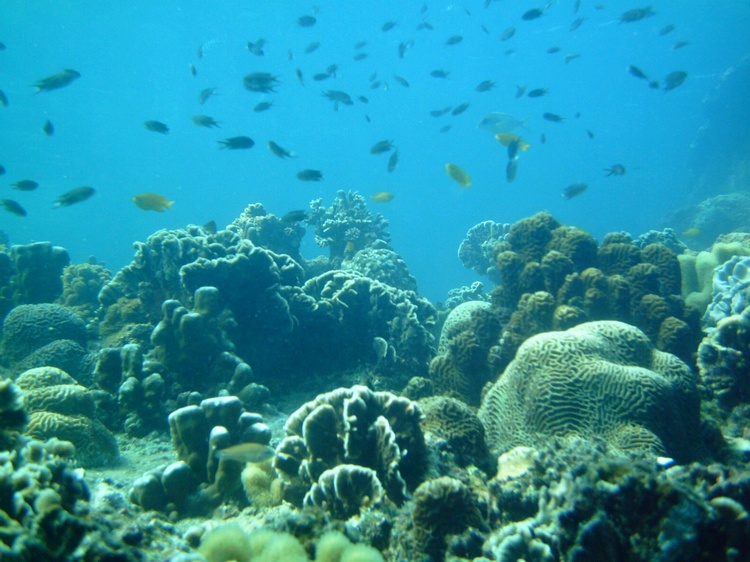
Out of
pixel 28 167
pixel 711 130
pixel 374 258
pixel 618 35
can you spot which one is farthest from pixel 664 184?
pixel 28 167

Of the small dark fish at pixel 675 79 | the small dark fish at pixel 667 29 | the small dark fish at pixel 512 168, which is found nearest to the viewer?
the small dark fish at pixel 512 168

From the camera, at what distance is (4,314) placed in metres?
10.5

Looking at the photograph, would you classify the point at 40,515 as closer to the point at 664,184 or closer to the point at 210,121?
the point at 210,121

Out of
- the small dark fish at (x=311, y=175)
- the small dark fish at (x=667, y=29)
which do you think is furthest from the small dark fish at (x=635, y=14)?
the small dark fish at (x=311, y=175)

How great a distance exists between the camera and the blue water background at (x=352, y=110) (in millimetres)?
57781

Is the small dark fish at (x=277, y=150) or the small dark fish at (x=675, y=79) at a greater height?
the small dark fish at (x=675, y=79)

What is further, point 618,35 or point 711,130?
point 618,35

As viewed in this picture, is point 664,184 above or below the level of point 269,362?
above

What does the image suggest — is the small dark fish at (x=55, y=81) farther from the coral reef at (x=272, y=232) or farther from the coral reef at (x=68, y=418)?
the coral reef at (x=68, y=418)

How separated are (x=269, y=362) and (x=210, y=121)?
23.5ft

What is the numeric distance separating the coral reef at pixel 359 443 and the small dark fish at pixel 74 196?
731cm

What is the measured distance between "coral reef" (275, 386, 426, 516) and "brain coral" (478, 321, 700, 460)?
162 centimetres

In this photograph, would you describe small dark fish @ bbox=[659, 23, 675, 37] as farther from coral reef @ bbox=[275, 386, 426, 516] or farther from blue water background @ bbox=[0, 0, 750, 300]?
coral reef @ bbox=[275, 386, 426, 516]

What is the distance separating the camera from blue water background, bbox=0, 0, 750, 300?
57.8 m
